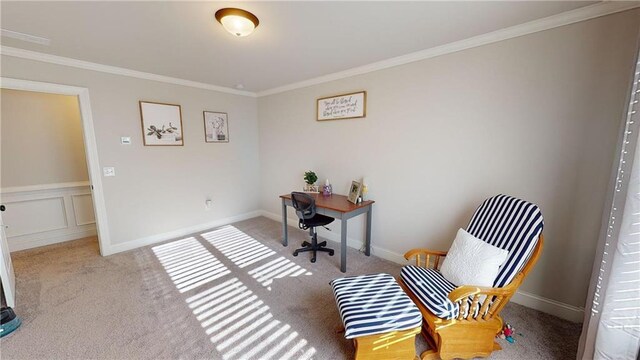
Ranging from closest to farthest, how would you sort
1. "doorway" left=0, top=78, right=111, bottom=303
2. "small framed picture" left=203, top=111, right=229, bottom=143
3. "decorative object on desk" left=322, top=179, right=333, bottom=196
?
"doorway" left=0, top=78, right=111, bottom=303, "decorative object on desk" left=322, top=179, right=333, bottom=196, "small framed picture" left=203, top=111, right=229, bottom=143

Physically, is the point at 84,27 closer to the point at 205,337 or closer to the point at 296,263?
the point at 205,337

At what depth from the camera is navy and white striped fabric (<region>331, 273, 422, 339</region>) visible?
1.40m

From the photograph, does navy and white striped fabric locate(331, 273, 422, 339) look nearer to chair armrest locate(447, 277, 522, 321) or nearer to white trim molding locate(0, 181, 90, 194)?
chair armrest locate(447, 277, 522, 321)

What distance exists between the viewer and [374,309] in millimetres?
1484

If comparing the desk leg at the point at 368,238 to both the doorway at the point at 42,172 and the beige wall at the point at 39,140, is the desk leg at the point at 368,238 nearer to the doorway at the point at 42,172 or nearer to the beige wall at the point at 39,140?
the doorway at the point at 42,172

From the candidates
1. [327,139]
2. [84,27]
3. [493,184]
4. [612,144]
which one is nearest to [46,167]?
[84,27]

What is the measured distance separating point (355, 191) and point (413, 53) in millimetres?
1643

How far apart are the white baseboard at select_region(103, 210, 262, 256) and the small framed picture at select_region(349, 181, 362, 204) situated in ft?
7.99

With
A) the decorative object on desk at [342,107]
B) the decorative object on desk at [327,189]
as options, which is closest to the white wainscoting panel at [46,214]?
the decorative object on desk at [327,189]

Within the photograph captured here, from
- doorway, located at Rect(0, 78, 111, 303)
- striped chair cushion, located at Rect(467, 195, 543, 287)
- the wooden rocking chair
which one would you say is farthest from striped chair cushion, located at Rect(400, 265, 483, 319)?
doorway, located at Rect(0, 78, 111, 303)

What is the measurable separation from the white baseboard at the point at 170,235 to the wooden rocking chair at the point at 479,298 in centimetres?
343

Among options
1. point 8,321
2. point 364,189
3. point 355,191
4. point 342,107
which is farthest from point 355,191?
point 8,321

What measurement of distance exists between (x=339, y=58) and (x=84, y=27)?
226 centimetres

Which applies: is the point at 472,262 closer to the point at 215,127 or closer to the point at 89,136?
the point at 215,127
